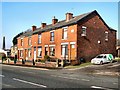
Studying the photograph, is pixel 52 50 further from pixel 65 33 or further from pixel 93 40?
pixel 93 40

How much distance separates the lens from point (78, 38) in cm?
3969

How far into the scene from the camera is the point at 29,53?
54.6 m

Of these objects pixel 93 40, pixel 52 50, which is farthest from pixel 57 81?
pixel 52 50

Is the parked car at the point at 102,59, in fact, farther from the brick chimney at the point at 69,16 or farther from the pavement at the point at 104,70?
the brick chimney at the point at 69,16

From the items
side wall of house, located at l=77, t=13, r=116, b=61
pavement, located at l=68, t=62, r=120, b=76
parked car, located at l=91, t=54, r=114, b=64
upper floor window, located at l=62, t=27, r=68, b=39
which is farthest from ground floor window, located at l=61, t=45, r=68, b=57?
pavement, located at l=68, t=62, r=120, b=76

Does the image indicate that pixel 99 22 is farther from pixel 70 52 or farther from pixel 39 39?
pixel 39 39

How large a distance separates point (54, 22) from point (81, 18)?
1039 centimetres

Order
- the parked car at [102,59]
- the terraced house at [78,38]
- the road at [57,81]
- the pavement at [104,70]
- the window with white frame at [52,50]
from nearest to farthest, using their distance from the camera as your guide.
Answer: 1. the road at [57,81]
2. the pavement at [104,70]
3. the parked car at [102,59]
4. the terraced house at [78,38]
5. the window with white frame at [52,50]

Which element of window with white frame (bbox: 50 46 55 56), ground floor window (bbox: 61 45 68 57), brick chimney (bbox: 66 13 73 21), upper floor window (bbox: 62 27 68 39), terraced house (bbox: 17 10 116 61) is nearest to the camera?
terraced house (bbox: 17 10 116 61)

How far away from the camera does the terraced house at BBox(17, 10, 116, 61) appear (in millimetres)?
40031

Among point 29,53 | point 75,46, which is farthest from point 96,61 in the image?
point 29,53

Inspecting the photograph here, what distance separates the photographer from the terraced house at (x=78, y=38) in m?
40.0

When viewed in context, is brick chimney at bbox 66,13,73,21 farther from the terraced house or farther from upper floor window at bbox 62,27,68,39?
upper floor window at bbox 62,27,68,39

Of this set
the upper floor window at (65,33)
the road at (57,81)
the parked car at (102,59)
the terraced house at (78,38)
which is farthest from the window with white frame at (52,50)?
the road at (57,81)
